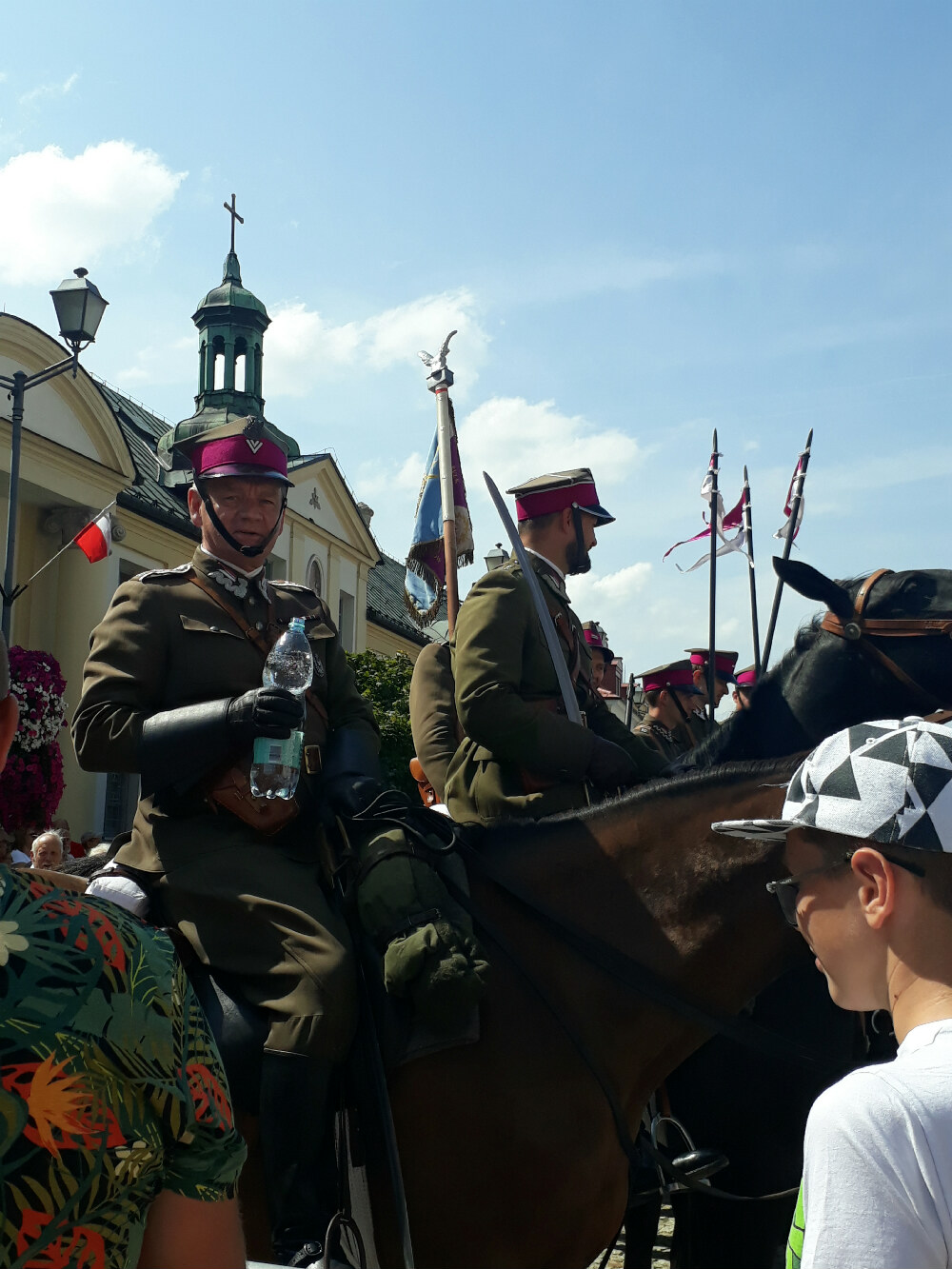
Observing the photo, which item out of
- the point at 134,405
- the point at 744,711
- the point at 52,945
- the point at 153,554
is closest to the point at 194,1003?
the point at 52,945

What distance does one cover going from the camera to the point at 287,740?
3.40 m

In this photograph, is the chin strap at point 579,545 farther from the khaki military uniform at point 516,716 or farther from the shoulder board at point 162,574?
the shoulder board at point 162,574

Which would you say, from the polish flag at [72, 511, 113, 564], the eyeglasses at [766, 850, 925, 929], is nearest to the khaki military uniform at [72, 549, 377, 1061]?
the eyeglasses at [766, 850, 925, 929]

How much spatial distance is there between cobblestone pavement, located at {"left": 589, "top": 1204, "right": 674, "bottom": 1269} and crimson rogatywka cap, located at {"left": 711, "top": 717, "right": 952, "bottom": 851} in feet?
15.1

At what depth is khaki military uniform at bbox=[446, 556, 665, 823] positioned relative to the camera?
4105 mm

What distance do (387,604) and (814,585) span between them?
→ 129 ft

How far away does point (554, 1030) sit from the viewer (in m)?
3.27

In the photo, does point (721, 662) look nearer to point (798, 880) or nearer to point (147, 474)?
point (798, 880)

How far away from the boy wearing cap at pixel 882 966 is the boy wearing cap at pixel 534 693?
236 centimetres

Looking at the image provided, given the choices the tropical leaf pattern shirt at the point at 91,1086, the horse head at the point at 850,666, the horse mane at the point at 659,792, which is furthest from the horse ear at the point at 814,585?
the tropical leaf pattern shirt at the point at 91,1086

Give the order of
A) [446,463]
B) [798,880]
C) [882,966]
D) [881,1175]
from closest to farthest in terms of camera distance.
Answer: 1. [881,1175]
2. [882,966]
3. [798,880]
4. [446,463]

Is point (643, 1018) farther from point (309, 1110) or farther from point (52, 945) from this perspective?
point (52, 945)

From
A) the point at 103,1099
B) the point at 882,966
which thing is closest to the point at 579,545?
the point at 882,966

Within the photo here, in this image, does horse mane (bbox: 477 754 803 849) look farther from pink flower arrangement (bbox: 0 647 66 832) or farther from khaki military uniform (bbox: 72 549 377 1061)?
pink flower arrangement (bbox: 0 647 66 832)
